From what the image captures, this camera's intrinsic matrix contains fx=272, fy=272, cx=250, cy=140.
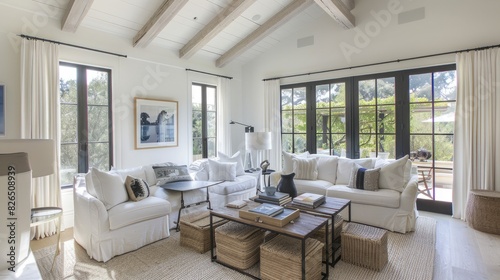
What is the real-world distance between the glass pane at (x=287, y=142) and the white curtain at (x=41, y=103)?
12.9ft

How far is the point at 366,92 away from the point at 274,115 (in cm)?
184

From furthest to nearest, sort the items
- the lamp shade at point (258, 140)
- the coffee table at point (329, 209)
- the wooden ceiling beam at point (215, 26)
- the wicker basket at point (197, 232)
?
the lamp shade at point (258, 140) → the wooden ceiling beam at point (215, 26) → the wicker basket at point (197, 232) → the coffee table at point (329, 209)

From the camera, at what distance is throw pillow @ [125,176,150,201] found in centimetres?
319

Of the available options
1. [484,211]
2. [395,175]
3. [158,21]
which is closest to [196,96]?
[158,21]

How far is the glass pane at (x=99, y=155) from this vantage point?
3.97m

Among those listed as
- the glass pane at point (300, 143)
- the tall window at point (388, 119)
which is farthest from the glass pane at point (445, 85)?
the glass pane at point (300, 143)

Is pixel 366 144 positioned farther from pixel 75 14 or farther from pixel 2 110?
pixel 2 110

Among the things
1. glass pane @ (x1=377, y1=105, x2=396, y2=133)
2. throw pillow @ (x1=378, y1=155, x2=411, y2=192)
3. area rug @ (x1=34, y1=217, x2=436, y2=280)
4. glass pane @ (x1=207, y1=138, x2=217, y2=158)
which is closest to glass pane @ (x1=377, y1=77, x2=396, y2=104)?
glass pane @ (x1=377, y1=105, x2=396, y2=133)

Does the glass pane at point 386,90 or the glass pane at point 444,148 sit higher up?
the glass pane at point 386,90

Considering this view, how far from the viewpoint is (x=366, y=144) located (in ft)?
15.7

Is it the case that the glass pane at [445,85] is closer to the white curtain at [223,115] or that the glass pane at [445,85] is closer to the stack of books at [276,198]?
the stack of books at [276,198]

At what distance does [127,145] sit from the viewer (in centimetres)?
428

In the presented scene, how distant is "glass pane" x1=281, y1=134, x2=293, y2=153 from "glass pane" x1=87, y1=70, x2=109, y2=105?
11.1ft

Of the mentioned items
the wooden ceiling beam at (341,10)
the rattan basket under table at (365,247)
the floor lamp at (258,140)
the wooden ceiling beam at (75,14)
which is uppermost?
the wooden ceiling beam at (341,10)
